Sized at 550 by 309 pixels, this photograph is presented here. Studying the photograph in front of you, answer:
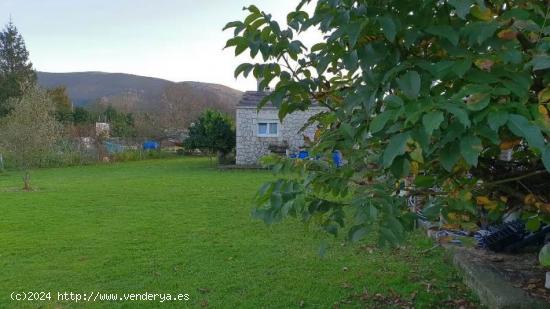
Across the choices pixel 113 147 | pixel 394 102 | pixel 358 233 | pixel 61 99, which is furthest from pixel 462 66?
pixel 61 99

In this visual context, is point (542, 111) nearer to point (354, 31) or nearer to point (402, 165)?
point (402, 165)

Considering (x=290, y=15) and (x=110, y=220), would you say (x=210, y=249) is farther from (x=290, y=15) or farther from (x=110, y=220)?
(x=290, y=15)

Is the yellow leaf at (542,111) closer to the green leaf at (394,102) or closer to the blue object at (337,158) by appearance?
the green leaf at (394,102)

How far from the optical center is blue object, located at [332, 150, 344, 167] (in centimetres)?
176

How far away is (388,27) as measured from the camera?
1.17 meters

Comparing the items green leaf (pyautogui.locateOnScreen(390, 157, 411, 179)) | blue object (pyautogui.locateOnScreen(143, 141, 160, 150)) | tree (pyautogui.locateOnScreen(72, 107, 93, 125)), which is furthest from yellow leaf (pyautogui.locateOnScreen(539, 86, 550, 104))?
tree (pyautogui.locateOnScreen(72, 107, 93, 125))

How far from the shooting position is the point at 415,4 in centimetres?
128

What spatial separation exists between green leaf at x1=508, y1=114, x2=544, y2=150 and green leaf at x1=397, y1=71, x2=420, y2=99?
0.22 meters

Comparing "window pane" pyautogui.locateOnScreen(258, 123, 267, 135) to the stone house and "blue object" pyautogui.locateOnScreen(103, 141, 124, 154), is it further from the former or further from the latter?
"blue object" pyautogui.locateOnScreen(103, 141, 124, 154)

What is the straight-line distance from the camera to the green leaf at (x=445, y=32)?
1.18 meters

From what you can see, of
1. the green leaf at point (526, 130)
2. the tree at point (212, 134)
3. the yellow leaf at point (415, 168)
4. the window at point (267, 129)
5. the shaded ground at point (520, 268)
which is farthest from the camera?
the window at point (267, 129)

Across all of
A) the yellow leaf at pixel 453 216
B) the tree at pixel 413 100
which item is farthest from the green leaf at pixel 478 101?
the yellow leaf at pixel 453 216

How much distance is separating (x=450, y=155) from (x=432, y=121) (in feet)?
0.53

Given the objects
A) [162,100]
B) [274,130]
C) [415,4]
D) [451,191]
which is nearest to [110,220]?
[451,191]
